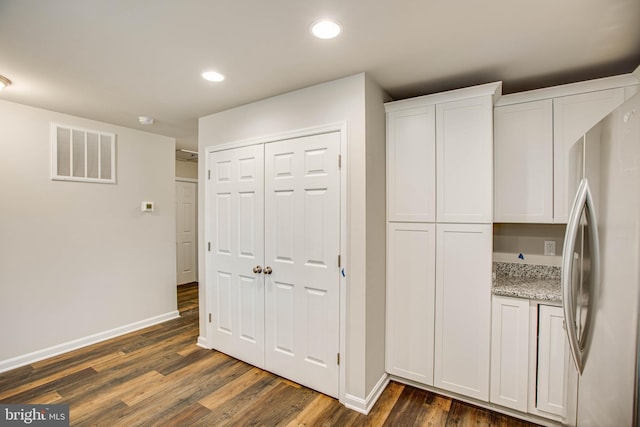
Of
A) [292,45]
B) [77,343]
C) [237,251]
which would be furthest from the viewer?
[77,343]

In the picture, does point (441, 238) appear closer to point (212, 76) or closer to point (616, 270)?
point (616, 270)

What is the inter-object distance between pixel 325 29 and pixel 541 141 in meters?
1.76

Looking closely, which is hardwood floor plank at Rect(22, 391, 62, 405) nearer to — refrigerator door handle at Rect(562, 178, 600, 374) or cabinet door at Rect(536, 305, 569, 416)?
refrigerator door handle at Rect(562, 178, 600, 374)

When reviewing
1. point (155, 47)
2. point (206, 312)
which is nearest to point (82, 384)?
point (206, 312)

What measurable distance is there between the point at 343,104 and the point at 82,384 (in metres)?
3.17

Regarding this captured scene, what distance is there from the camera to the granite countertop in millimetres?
1985

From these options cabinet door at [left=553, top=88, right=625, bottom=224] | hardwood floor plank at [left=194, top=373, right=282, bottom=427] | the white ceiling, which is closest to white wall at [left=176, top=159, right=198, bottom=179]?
the white ceiling

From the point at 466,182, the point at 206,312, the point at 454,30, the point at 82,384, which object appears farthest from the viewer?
the point at 206,312

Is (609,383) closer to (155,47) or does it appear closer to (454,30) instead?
(454,30)

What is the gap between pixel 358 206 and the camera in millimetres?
2145

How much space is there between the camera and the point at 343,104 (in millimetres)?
2211

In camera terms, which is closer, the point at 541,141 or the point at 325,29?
the point at 325,29

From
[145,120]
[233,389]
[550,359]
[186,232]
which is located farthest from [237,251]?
[186,232]
